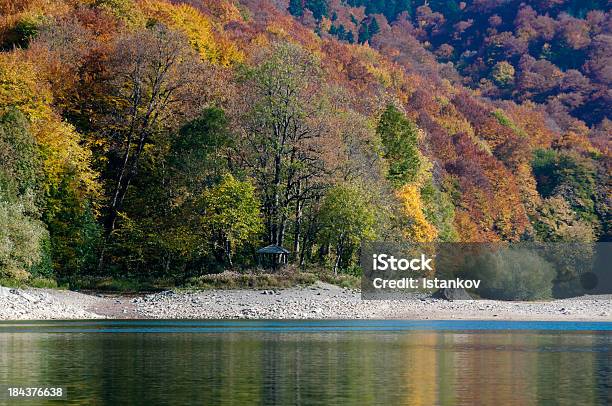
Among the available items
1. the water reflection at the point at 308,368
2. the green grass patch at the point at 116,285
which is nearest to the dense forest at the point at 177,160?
the green grass patch at the point at 116,285

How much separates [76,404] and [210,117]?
53123 millimetres

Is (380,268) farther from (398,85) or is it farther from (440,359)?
(398,85)

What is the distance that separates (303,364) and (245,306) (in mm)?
32266

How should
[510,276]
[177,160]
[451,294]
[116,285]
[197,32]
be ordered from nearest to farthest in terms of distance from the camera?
1. [116,285]
2. [177,160]
3. [451,294]
4. [510,276]
5. [197,32]

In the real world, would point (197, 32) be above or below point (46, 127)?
above

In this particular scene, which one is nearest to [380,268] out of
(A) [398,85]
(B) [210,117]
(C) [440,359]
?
(B) [210,117]

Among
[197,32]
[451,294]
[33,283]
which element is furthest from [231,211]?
[197,32]

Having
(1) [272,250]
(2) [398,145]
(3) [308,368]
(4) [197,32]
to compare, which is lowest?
(3) [308,368]

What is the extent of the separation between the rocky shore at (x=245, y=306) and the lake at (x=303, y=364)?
6.01 metres

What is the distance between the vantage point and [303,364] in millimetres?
35625

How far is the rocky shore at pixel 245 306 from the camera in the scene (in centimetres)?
6209

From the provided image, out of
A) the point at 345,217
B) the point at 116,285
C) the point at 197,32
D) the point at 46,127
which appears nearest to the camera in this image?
the point at 116,285

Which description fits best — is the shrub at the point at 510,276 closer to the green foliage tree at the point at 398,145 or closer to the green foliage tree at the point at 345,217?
the green foliage tree at the point at 398,145

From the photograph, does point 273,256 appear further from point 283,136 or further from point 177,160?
point 177,160
